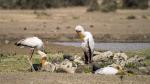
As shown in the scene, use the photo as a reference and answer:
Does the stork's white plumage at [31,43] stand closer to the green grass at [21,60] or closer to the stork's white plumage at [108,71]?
the green grass at [21,60]

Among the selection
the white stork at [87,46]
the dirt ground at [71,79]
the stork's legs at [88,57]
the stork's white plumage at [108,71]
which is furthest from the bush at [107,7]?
the dirt ground at [71,79]

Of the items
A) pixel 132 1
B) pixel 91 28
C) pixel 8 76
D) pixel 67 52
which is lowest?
pixel 132 1

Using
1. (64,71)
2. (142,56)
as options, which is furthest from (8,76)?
(142,56)

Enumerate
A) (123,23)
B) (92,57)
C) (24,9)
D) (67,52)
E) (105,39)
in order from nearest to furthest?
(92,57)
(67,52)
(105,39)
(123,23)
(24,9)

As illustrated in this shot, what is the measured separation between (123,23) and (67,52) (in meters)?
13.9

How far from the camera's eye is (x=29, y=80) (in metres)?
11.5

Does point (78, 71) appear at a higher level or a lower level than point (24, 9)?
higher

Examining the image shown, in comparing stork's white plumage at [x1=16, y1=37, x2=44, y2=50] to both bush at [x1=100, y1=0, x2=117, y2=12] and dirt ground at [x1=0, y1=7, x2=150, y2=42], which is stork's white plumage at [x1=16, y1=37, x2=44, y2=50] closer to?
dirt ground at [x1=0, y1=7, x2=150, y2=42]

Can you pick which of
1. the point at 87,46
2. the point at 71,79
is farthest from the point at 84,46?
the point at 71,79

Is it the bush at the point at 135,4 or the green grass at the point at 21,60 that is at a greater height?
the green grass at the point at 21,60

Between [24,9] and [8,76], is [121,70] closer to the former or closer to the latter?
[8,76]

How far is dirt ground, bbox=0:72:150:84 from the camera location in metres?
11.4

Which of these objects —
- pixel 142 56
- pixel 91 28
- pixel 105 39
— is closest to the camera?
pixel 142 56

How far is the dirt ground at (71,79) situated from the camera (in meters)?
11.4
